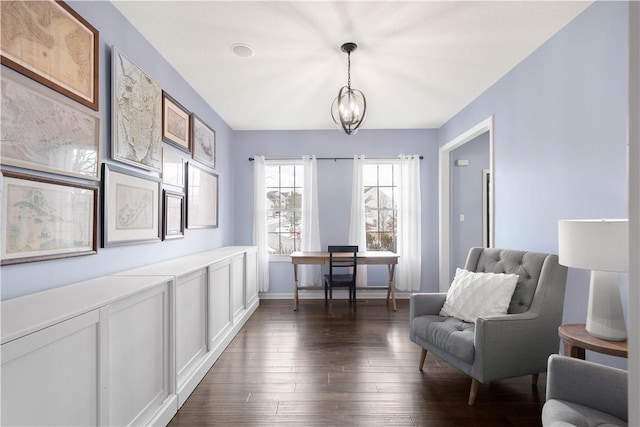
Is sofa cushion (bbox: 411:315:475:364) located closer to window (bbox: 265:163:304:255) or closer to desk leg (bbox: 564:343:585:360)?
desk leg (bbox: 564:343:585:360)

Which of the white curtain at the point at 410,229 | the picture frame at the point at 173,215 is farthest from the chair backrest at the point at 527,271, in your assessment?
the picture frame at the point at 173,215

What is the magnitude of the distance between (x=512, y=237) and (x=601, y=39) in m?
1.63

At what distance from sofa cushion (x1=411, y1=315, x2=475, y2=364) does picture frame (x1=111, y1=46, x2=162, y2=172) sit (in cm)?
241

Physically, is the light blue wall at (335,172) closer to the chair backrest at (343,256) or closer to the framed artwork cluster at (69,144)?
the chair backrest at (343,256)

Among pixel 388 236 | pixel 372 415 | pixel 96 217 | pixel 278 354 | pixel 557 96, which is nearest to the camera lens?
pixel 96 217

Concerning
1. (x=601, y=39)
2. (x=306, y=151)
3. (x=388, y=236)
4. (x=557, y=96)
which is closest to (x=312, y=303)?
(x=388, y=236)

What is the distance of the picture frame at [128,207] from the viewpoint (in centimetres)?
196

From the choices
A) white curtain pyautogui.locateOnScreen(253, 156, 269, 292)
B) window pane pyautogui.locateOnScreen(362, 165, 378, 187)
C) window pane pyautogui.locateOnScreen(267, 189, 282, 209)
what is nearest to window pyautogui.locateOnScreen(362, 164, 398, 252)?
window pane pyautogui.locateOnScreen(362, 165, 378, 187)

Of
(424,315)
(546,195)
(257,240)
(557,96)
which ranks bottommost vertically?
(424,315)

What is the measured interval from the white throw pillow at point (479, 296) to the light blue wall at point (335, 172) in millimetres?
2318

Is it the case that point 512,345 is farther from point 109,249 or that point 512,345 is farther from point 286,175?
point 286,175

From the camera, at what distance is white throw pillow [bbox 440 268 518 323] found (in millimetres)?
2268

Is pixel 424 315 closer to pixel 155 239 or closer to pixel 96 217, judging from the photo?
pixel 155 239

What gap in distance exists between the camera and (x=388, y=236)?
497 centimetres
